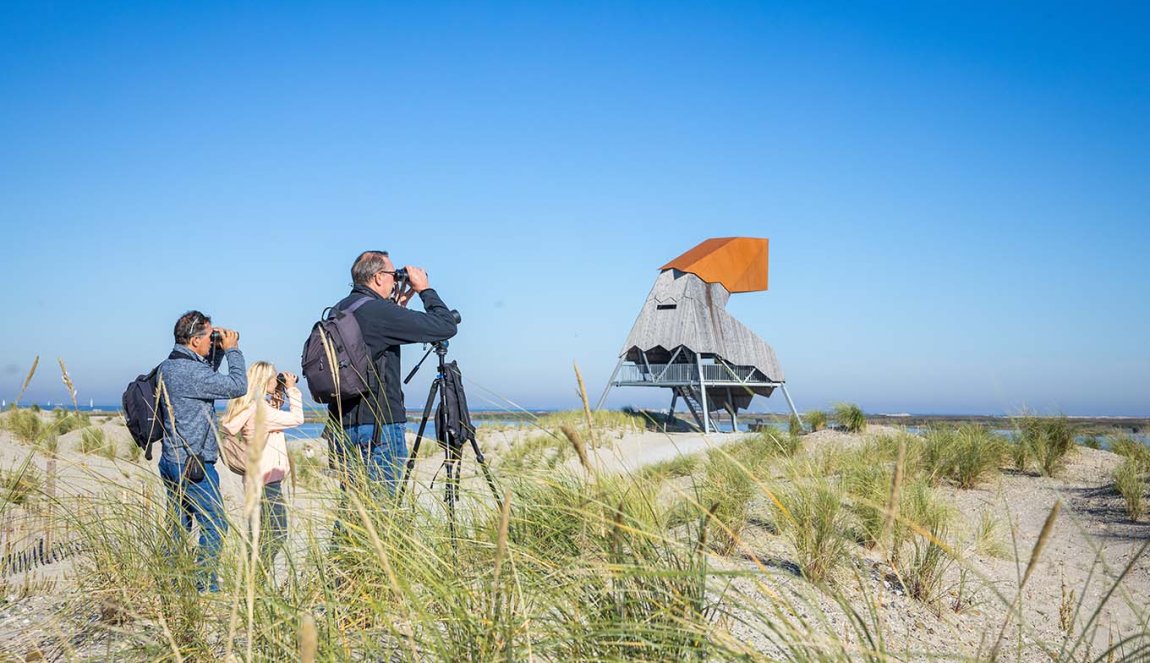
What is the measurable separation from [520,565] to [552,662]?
0.37 m

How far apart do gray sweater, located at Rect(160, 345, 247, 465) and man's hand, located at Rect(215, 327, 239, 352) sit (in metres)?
0.19

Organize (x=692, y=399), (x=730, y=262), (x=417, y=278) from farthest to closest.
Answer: (x=692, y=399), (x=730, y=262), (x=417, y=278)

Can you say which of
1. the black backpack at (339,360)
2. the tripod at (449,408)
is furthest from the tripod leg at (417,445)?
the black backpack at (339,360)

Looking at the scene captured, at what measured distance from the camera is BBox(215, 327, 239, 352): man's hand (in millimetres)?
4320

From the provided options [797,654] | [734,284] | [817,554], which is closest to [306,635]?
[797,654]

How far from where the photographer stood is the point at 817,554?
3.93 meters

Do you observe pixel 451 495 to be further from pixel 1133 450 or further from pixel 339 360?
pixel 1133 450

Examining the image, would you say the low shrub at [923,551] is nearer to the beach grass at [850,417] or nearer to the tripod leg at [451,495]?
the tripod leg at [451,495]

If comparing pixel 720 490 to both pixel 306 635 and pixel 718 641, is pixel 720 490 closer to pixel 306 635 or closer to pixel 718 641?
pixel 718 641

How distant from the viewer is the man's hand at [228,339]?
170 inches

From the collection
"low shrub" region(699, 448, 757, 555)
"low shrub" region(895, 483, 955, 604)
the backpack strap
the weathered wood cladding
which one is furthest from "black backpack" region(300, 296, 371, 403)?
the weathered wood cladding

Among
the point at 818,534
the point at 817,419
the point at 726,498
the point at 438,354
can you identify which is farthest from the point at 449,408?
the point at 817,419

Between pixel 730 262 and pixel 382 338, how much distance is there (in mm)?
18495

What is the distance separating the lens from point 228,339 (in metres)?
4.36
